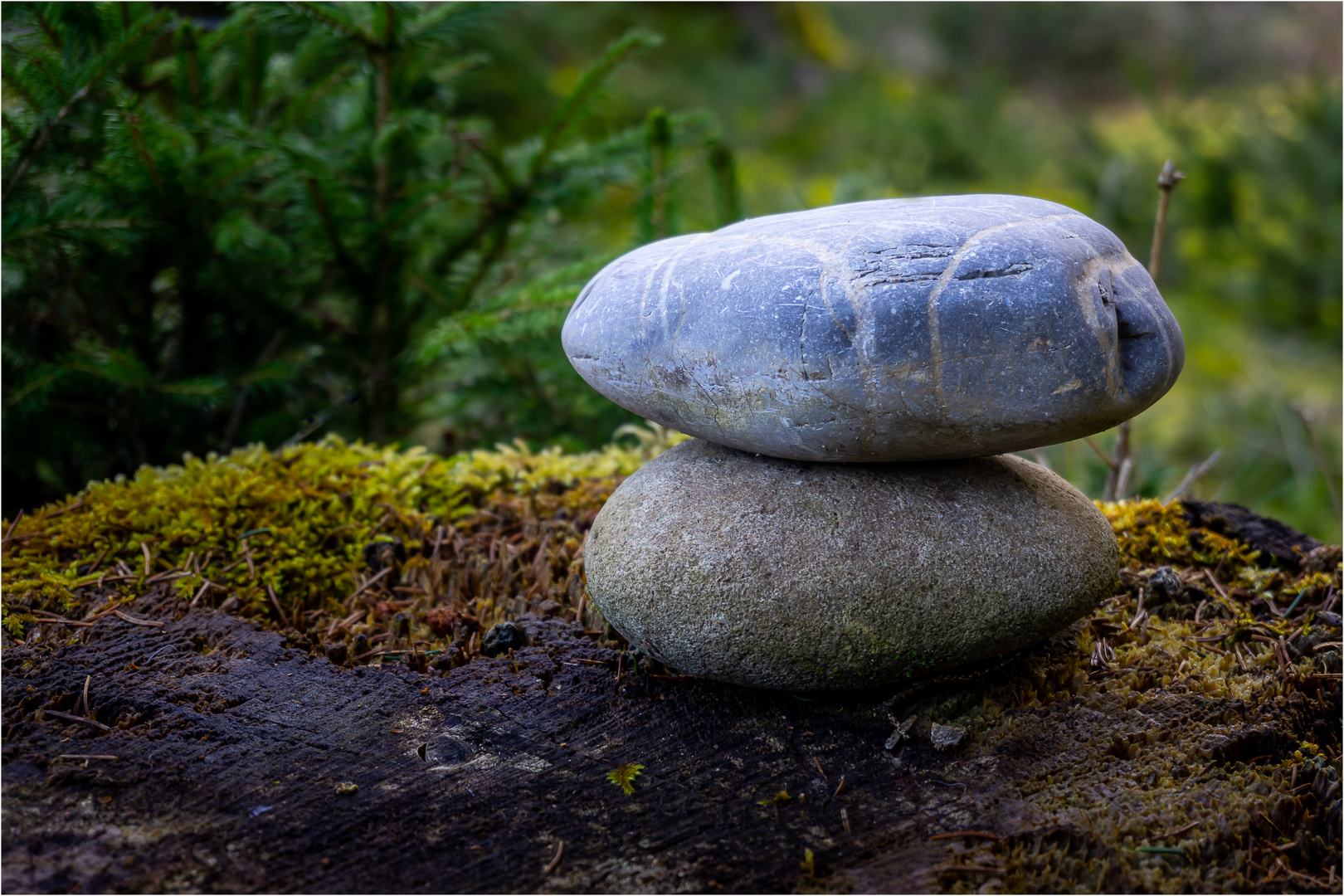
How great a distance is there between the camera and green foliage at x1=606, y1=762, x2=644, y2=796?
5.71 ft

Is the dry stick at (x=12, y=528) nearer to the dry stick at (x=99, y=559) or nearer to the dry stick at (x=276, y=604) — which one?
the dry stick at (x=99, y=559)

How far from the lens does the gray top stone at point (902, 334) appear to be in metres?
1.80

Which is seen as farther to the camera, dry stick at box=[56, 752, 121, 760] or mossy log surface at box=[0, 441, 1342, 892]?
dry stick at box=[56, 752, 121, 760]

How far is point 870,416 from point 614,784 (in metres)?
0.97

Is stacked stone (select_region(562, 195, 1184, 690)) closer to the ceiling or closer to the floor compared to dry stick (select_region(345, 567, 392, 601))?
closer to the ceiling

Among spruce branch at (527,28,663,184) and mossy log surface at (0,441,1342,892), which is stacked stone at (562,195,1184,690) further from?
spruce branch at (527,28,663,184)

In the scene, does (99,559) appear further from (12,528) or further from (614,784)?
(614,784)

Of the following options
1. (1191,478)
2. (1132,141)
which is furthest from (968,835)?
(1132,141)

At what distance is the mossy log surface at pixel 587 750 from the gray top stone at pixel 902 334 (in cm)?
66

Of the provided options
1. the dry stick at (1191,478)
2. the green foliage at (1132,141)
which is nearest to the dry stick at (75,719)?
the green foliage at (1132,141)

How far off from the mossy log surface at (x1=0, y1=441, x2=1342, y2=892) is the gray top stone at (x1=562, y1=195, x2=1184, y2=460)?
66 cm

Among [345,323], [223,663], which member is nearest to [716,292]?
[223,663]

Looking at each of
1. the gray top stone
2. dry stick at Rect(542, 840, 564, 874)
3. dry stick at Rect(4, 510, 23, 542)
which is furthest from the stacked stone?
dry stick at Rect(4, 510, 23, 542)

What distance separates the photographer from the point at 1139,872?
60.6 inches
